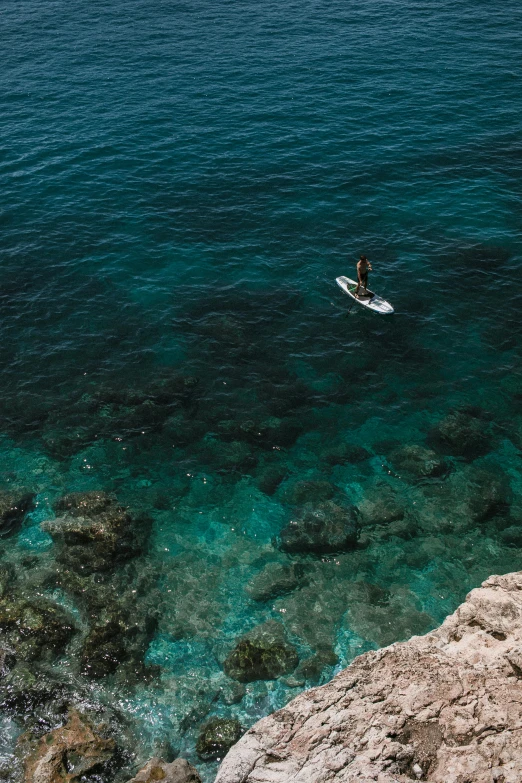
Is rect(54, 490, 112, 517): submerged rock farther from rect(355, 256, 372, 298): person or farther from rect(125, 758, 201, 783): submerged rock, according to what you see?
rect(355, 256, 372, 298): person

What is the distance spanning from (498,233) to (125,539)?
38406 mm

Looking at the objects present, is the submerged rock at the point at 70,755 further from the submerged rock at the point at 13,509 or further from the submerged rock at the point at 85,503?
the submerged rock at the point at 13,509

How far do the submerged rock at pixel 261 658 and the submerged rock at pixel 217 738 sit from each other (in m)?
1.94

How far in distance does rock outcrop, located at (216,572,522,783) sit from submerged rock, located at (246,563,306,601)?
977cm

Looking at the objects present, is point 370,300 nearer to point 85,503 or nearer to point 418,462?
point 418,462

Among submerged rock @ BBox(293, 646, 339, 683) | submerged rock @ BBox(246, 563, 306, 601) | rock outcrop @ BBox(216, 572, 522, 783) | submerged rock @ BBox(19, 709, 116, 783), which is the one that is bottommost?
submerged rock @ BBox(293, 646, 339, 683)

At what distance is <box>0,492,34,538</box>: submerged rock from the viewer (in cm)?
3006

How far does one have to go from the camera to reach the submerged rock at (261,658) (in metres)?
24.4

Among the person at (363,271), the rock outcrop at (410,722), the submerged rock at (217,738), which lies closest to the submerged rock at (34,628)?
the submerged rock at (217,738)

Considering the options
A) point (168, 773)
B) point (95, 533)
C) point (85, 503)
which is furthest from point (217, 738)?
point (85, 503)

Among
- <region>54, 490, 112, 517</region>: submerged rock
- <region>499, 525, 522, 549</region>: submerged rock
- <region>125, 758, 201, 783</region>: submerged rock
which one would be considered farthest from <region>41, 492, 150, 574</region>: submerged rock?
<region>499, 525, 522, 549</region>: submerged rock

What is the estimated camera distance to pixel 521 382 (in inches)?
1452

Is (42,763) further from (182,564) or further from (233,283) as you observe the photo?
(233,283)

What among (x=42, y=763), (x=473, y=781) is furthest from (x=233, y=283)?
(x=473, y=781)
